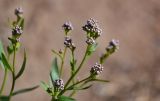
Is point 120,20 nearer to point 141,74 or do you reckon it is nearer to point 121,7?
point 121,7

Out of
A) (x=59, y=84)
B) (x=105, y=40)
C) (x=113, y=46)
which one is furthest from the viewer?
(x=105, y=40)

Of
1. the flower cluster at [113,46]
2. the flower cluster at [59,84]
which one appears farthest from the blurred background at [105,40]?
the flower cluster at [59,84]

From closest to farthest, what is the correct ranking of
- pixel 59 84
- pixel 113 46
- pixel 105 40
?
pixel 59 84 < pixel 113 46 < pixel 105 40

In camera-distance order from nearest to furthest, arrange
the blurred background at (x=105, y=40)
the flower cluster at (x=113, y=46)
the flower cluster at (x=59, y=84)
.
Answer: the flower cluster at (x=59, y=84), the flower cluster at (x=113, y=46), the blurred background at (x=105, y=40)

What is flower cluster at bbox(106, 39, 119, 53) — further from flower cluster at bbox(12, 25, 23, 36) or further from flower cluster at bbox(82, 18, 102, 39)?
flower cluster at bbox(12, 25, 23, 36)

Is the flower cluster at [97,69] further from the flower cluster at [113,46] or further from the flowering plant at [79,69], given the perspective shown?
the flower cluster at [113,46]

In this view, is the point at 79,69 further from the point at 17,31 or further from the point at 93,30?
the point at 17,31

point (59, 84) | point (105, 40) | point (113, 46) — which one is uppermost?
point (105, 40)

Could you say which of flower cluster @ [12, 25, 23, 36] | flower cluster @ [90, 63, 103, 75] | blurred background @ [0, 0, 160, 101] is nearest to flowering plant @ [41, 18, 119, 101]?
flower cluster @ [90, 63, 103, 75]

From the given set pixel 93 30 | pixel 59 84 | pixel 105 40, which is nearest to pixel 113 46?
pixel 93 30
